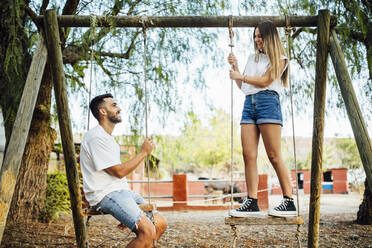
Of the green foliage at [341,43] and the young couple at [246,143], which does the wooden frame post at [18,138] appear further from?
the green foliage at [341,43]

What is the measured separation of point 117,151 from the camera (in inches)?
96.4

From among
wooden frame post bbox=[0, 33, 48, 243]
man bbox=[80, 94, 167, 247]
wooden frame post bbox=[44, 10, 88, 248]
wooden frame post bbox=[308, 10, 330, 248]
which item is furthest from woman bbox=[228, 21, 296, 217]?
wooden frame post bbox=[0, 33, 48, 243]

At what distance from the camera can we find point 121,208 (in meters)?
2.20

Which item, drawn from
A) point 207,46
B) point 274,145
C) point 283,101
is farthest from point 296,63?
point 274,145

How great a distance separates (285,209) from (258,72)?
1.03 meters

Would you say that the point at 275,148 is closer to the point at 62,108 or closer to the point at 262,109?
the point at 262,109

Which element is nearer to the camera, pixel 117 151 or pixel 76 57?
pixel 117 151

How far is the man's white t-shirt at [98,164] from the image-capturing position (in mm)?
2281

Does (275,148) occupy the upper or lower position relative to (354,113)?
lower

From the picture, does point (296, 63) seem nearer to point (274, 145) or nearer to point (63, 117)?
point (274, 145)

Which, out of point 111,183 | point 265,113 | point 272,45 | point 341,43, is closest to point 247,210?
point 265,113

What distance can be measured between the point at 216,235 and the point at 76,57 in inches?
130

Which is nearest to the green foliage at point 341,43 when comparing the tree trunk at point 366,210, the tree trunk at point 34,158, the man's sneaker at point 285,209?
the tree trunk at point 366,210

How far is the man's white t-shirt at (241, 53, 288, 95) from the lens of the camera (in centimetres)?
260
